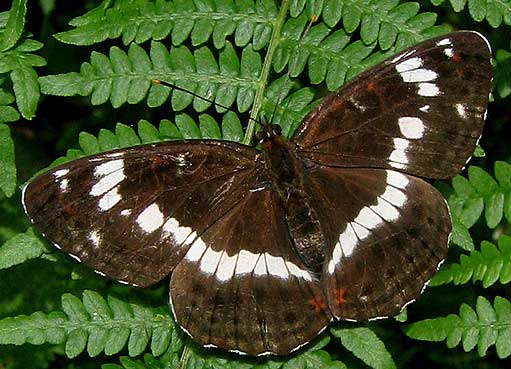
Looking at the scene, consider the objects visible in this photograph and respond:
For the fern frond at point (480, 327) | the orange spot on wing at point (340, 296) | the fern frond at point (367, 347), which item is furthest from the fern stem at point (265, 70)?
the fern frond at point (480, 327)

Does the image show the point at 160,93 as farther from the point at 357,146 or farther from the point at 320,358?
the point at 320,358

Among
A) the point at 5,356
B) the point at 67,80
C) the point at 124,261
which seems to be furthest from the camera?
the point at 5,356

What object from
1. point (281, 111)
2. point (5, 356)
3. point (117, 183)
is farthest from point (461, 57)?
point (5, 356)

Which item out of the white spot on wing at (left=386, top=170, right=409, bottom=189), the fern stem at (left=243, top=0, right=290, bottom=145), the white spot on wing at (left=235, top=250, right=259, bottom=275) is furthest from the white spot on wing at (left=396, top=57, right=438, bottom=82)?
the white spot on wing at (left=235, top=250, right=259, bottom=275)

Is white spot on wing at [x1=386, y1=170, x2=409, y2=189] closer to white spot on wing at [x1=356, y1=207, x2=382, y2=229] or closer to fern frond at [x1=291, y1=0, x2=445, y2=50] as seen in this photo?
white spot on wing at [x1=356, y1=207, x2=382, y2=229]

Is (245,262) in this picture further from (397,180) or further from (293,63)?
(293,63)

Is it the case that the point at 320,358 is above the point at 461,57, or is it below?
below

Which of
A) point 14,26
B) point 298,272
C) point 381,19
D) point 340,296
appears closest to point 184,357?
point 298,272

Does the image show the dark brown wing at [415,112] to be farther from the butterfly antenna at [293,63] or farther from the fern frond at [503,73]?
the fern frond at [503,73]
